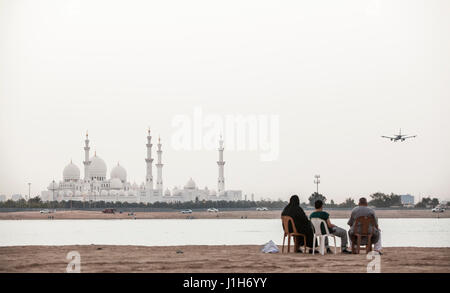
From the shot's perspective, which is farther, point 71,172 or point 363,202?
point 71,172

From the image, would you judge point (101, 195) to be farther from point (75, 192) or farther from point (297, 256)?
point (297, 256)

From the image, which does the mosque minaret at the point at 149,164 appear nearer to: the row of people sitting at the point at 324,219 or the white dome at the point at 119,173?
the white dome at the point at 119,173

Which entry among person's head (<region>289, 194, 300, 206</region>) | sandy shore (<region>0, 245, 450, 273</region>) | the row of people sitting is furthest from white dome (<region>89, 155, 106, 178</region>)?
person's head (<region>289, 194, 300, 206</region>)

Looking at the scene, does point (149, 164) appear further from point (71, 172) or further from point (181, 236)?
point (181, 236)

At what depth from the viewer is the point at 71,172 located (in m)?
147

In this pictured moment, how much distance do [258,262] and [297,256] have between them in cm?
121

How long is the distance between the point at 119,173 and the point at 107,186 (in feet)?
16.7

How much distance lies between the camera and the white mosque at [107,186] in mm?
140125

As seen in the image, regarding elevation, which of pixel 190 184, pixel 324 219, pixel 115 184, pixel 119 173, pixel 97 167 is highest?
pixel 97 167

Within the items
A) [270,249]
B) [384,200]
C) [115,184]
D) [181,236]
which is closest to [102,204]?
[115,184]

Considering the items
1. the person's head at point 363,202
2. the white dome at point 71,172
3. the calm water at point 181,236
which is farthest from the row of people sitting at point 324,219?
the white dome at point 71,172

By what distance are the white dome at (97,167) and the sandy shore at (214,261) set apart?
426 ft
